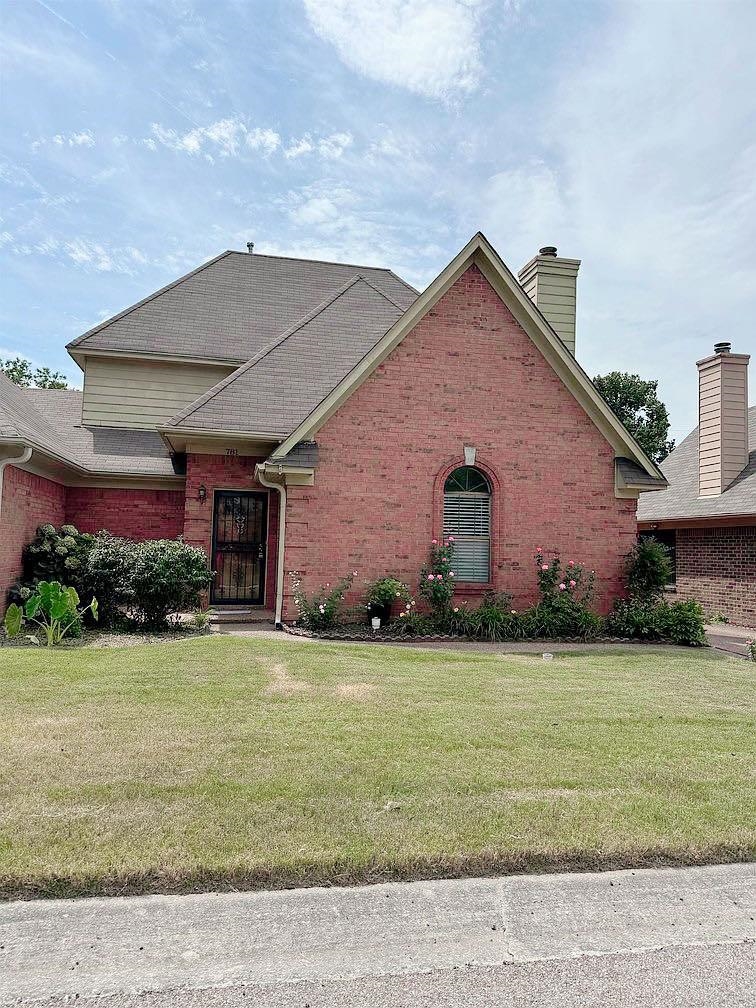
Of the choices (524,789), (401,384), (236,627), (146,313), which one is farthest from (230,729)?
(146,313)

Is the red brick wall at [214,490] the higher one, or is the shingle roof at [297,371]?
the shingle roof at [297,371]

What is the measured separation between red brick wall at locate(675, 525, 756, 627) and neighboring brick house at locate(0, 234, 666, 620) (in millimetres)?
4008

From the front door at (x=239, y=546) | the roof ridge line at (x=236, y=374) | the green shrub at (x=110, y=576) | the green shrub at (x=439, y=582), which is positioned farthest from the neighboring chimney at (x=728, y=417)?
the green shrub at (x=110, y=576)

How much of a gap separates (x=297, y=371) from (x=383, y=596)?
5326 mm

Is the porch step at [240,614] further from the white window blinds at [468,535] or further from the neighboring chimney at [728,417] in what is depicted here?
the neighboring chimney at [728,417]

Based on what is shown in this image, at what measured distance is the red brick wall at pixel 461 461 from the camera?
464 inches

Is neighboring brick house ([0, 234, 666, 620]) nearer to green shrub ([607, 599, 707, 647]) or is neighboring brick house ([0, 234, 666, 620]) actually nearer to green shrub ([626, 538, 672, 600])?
green shrub ([626, 538, 672, 600])

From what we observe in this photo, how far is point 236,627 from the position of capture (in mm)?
11484

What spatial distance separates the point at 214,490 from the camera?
1287 cm

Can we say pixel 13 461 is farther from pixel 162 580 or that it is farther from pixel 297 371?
pixel 297 371

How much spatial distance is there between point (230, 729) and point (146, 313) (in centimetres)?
1437

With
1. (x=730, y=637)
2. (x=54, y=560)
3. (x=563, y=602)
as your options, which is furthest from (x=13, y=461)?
(x=730, y=637)

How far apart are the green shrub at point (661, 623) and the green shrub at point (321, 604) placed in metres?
4.81

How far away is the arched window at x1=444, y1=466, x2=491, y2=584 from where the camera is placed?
12312 mm
